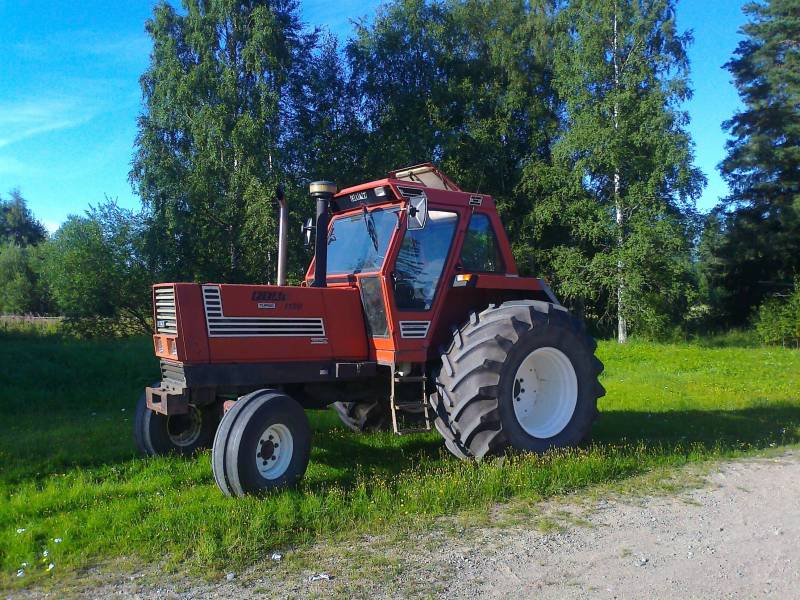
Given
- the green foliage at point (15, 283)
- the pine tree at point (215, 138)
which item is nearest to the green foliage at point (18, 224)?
the green foliage at point (15, 283)

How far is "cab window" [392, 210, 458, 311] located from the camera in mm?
6031

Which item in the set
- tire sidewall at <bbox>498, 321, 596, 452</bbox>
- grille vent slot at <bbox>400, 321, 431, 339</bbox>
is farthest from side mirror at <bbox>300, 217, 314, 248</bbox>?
tire sidewall at <bbox>498, 321, 596, 452</bbox>

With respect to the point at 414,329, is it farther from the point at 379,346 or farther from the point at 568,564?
the point at 568,564

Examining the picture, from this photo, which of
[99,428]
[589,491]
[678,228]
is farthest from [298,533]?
[678,228]

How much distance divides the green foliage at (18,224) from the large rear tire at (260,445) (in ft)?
184

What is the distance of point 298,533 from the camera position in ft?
14.4

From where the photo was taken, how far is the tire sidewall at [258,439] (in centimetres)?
483

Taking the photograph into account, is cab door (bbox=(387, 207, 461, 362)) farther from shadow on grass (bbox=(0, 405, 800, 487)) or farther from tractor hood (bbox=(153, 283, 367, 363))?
shadow on grass (bbox=(0, 405, 800, 487))

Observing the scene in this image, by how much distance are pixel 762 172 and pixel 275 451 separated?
1035 inches

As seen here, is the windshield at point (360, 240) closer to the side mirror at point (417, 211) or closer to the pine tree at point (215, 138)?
the side mirror at point (417, 211)

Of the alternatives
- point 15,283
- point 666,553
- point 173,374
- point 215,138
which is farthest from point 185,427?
point 15,283

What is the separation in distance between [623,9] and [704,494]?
20.4 m

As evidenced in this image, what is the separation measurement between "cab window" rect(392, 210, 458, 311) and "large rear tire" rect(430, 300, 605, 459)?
19.3 inches

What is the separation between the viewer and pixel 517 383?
6320 millimetres
